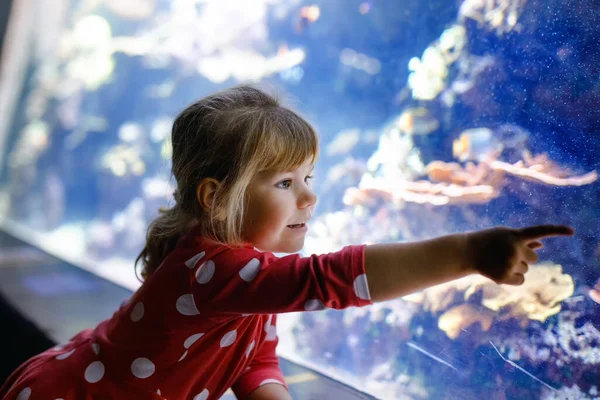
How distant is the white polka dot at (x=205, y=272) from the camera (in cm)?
82

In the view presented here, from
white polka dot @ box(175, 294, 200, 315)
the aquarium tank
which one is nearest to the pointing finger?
the aquarium tank

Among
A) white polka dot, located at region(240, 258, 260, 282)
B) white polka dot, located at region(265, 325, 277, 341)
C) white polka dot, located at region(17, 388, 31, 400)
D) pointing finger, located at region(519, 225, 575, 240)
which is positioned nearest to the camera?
pointing finger, located at region(519, 225, 575, 240)

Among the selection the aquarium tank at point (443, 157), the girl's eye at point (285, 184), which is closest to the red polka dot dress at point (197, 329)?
the girl's eye at point (285, 184)

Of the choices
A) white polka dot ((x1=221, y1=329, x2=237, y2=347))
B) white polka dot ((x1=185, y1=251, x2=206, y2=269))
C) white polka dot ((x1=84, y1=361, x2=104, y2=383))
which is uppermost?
white polka dot ((x1=185, y1=251, x2=206, y2=269))

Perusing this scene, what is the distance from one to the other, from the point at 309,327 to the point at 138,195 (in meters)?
1.66

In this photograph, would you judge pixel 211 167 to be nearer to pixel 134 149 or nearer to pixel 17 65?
pixel 134 149

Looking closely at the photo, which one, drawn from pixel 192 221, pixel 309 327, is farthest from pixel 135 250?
pixel 192 221

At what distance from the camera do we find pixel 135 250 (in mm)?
2812

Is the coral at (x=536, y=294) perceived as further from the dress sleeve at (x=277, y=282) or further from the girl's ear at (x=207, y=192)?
the girl's ear at (x=207, y=192)

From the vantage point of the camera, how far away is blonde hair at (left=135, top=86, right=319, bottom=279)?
2.83 feet

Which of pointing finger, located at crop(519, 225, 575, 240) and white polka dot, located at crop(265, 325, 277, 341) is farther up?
pointing finger, located at crop(519, 225, 575, 240)

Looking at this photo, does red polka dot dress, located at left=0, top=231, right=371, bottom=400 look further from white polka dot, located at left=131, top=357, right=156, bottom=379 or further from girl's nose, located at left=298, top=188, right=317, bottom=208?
girl's nose, located at left=298, top=188, right=317, bottom=208

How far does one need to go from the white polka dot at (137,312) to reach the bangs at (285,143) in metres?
0.36

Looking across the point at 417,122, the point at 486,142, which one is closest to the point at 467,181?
the point at 486,142
